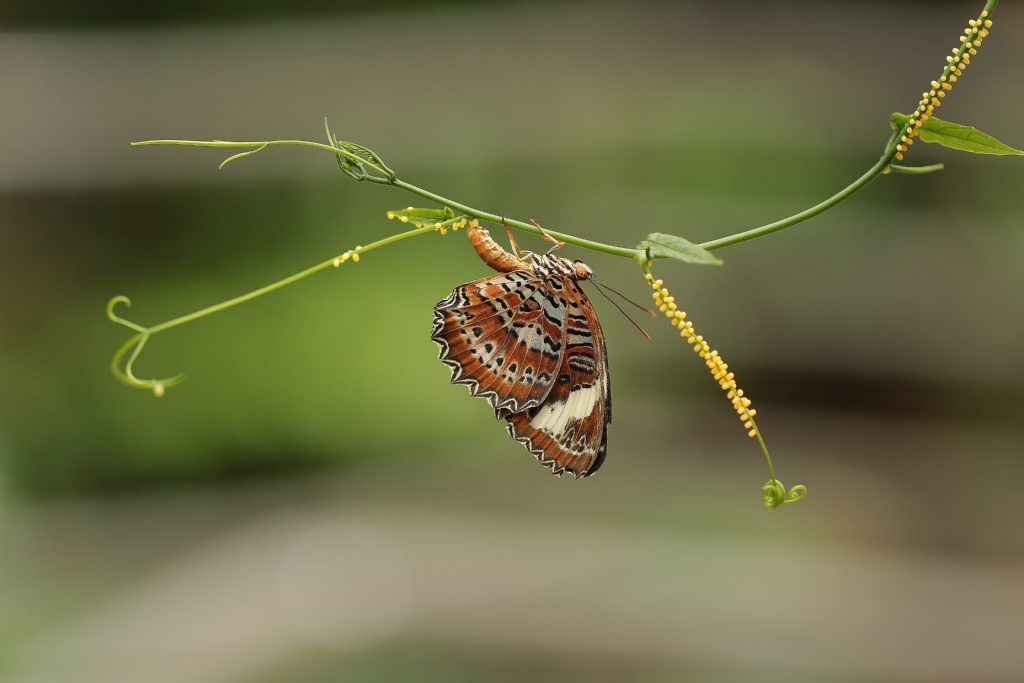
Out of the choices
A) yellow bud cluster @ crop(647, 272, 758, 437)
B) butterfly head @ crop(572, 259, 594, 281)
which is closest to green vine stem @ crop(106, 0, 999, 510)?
yellow bud cluster @ crop(647, 272, 758, 437)

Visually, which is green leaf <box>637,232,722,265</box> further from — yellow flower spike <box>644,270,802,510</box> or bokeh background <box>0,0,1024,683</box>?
bokeh background <box>0,0,1024,683</box>

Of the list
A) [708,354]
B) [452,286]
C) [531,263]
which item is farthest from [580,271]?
[452,286]

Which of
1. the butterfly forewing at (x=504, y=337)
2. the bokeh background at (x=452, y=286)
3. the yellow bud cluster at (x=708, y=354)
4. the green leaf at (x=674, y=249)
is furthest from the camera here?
the bokeh background at (x=452, y=286)

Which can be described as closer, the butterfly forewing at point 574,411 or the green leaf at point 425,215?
the green leaf at point 425,215

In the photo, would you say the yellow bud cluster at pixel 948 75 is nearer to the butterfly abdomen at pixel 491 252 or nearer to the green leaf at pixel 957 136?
the green leaf at pixel 957 136

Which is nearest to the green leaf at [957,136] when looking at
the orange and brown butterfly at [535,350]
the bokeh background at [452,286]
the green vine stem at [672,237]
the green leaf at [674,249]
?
the green vine stem at [672,237]

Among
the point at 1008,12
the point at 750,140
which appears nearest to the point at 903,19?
the point at 1008,12
